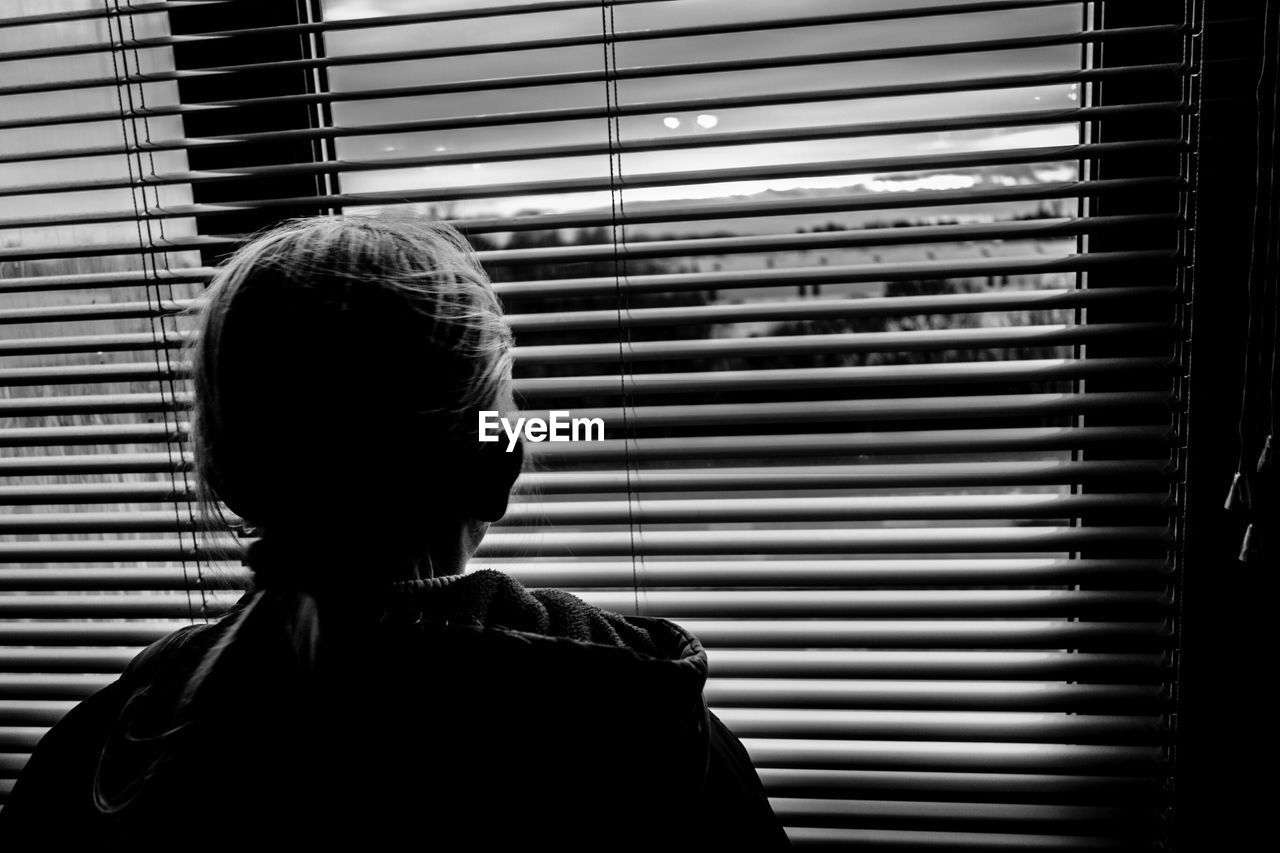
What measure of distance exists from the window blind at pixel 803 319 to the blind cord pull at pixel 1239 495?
9cm

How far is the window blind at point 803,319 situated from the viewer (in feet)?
3.19

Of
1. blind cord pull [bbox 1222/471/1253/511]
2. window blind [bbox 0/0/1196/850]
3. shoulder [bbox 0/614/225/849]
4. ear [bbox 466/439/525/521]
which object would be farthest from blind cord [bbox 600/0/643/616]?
blind cord pull [bbox 1222/471/1253/511]

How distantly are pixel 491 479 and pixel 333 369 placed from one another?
0.17m

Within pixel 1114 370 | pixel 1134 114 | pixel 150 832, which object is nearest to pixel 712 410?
pixel 1114 370

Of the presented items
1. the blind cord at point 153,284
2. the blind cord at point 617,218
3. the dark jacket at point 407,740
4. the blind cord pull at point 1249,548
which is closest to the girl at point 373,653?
the dark jacket at point 407,740

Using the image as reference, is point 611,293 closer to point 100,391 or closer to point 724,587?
point 724,587

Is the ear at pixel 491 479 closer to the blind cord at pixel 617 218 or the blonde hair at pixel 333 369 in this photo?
the blonde hair at pixel 333 369

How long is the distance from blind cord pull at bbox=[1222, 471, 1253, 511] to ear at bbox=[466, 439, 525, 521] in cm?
75

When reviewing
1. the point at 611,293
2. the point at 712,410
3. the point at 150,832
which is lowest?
the point at 150,832

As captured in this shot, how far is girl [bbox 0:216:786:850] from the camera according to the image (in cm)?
62

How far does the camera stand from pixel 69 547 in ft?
3.80

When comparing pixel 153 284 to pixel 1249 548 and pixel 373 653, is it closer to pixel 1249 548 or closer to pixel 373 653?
pixel 373 653

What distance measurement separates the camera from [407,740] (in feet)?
2.04

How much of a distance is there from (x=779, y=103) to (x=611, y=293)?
297 millimetres
